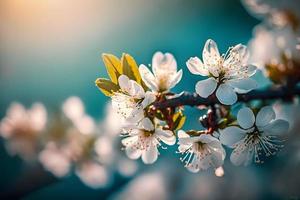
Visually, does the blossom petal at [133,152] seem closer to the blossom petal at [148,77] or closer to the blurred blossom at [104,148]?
the blossom petal at [148,77]

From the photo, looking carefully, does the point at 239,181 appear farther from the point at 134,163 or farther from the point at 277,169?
the point at 134,163

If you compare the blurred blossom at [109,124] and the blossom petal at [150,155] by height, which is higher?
the blurred blossom at [109,124]

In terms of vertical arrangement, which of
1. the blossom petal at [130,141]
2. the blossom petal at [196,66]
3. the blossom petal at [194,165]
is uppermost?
the blossom petal at [196,66]

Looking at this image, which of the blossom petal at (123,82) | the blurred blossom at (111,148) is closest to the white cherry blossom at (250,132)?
the blossom petal at (123,82)

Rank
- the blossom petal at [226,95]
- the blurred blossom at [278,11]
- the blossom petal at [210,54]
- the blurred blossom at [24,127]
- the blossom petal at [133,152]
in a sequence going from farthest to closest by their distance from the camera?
the blurred blossom at [24,127] → the blurred blossom at [278,11] → the blossom petal at [133,152] → the blossom petal at [210,54] → the blossom petal at [226,95]

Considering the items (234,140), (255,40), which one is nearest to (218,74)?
(234,140)

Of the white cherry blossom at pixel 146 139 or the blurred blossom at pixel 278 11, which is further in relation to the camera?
the blurred blossom at pixel 278 11
